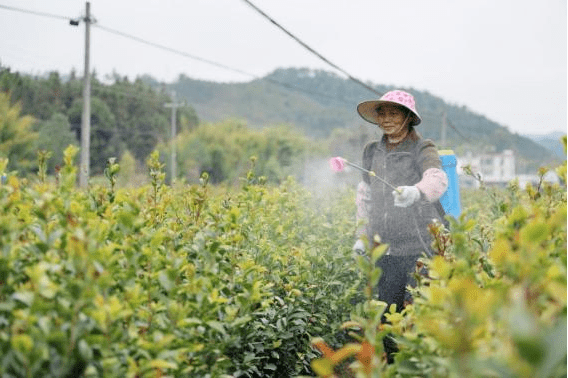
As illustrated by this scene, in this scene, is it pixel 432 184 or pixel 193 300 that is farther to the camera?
pixel 432 184

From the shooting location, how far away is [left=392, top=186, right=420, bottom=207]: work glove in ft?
14.4

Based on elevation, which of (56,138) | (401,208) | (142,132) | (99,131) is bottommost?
(401,208)

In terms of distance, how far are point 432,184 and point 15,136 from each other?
133 feet

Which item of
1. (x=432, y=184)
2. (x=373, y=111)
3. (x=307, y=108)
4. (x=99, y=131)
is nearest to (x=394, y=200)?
(x=432, y=184)

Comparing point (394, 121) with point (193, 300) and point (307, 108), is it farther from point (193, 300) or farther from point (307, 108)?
point (307, 108)

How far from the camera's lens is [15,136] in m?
41.5

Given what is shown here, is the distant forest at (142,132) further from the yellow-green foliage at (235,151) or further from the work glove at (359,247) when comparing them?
the work glove at (359,247)

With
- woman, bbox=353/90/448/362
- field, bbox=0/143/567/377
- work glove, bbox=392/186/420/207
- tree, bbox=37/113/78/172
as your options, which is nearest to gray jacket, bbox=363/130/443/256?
woman, bbox=353/90/448/362

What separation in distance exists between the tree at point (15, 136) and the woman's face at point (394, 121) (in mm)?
35553

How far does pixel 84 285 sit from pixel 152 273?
617mm

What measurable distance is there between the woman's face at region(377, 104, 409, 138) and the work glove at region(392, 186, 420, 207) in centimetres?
60

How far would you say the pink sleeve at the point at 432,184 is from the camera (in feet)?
14.8

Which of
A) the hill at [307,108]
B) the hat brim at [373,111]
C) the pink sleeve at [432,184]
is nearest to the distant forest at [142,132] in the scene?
the hat brim at [373,111]

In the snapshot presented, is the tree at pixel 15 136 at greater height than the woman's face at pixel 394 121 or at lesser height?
greater
